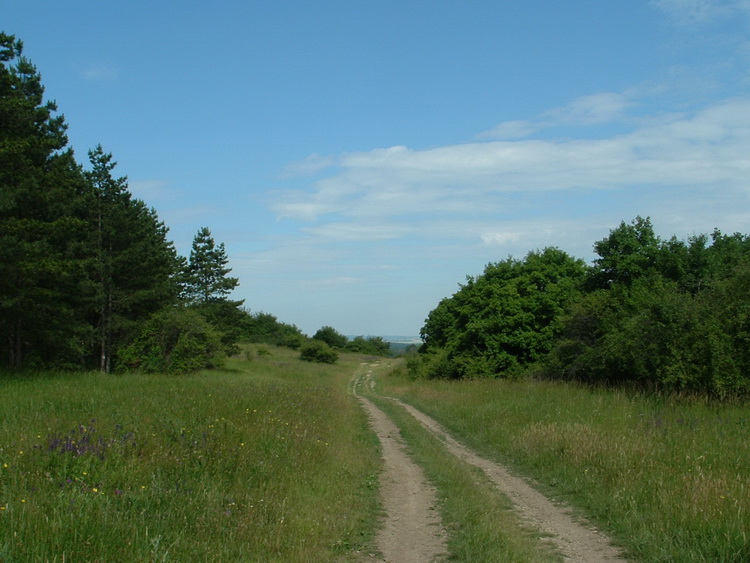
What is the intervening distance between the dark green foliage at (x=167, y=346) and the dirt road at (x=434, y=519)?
29826 millimetres

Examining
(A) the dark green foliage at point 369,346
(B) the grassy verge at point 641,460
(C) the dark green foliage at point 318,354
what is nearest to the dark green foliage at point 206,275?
(C) the dark green foliage at point 318,354

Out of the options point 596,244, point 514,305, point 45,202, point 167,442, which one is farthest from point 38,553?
point 514,305

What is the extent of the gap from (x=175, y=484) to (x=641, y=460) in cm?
780

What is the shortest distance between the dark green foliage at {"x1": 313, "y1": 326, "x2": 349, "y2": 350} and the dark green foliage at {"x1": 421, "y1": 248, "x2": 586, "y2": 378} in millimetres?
102667

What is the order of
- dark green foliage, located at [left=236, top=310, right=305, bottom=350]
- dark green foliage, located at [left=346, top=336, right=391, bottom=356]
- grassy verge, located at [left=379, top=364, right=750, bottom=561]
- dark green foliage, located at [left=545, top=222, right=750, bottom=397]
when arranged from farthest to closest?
dark green foliage, located at [left=346, top=336, right=391, bottom=356], dark green foliage, located at [left=236, top=310, right=305, bottom=350], dark green foliage, located at [left=545, top=222, right=750, bottom=397], grassy verge, located at [left=379, top=364, right=750, bottom=561]

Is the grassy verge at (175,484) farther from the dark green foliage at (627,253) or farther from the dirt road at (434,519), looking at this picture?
the dark green foliage at (627,253)

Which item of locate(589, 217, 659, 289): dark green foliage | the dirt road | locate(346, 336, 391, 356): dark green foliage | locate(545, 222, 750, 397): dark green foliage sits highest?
locate(589, 217, 659, 289): dark green foliage

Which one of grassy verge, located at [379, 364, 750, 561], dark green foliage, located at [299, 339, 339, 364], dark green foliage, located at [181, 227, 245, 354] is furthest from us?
dark green foliage, located at [299, 339, 339, 364]

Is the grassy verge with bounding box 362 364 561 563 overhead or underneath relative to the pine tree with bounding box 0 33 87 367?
underneath

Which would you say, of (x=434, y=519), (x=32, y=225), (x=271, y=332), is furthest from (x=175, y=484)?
(x=271, y=332)

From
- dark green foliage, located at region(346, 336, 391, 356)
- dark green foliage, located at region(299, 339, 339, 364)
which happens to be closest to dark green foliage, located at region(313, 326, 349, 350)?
dark green foliage, located at region(346, 336, 391, 356)

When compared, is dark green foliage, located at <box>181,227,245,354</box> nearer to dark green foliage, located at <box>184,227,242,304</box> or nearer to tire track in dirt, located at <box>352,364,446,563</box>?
dark green foliage, located at <box>184,227,242,304</box>

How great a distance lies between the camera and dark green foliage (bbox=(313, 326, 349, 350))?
141 meters

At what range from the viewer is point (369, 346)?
14012 centimetres
